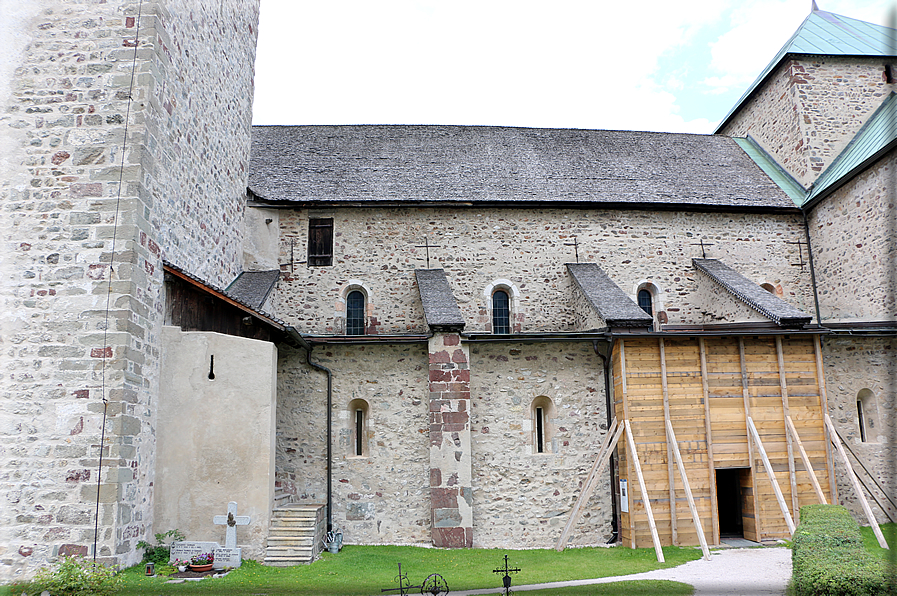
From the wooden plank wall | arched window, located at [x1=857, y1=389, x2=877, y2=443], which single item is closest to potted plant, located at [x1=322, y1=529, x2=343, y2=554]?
the wooden plank wall

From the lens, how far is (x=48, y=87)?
10.1 metres

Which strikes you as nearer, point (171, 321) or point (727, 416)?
point (171, 321)

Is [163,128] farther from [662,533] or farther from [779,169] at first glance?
[779,169]

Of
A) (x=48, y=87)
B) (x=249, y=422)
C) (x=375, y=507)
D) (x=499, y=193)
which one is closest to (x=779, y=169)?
(x=499, y=193)

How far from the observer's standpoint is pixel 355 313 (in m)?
16.3

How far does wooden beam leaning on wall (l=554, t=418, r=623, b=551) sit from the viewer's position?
41.5 feet

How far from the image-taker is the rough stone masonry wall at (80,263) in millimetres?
8930

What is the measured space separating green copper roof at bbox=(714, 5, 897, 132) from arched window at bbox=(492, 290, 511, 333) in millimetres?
12815

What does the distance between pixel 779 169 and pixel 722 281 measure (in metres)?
6.94

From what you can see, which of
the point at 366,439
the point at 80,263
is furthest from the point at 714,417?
the point at 80,263

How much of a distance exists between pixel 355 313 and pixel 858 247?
45.8 feet

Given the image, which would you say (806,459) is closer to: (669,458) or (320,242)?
(669,458)

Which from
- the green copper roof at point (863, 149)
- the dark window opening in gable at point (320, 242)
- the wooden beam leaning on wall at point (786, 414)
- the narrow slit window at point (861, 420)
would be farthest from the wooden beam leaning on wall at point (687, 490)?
the dark window opening in gable at point (320, 242)

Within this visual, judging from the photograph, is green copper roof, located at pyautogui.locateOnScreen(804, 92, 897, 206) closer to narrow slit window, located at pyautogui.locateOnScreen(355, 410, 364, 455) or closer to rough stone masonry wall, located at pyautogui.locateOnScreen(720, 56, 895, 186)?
rough stone masonry wall, located at pyautogui.locateOnScreen(720, 56, 895, 186)
